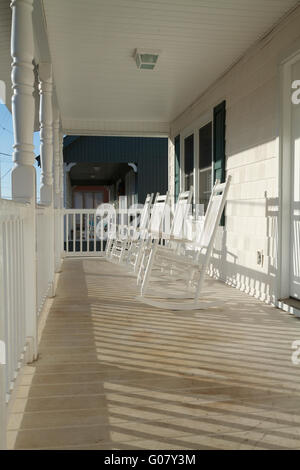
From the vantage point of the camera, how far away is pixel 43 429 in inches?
66.7

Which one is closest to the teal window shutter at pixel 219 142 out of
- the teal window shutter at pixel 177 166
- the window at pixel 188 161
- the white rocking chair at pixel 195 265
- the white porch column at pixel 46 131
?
the white rocking chair at pixel 195 265

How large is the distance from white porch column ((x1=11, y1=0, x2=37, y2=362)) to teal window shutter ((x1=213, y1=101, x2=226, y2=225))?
325cm

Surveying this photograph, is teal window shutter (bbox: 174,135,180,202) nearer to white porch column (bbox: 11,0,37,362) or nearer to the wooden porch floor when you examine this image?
the wooden porch floor

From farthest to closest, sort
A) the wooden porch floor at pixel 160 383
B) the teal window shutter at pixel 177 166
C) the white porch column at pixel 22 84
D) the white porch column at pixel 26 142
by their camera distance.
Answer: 1. the teal window shutter at pixel 177 166
2. the white porch column at pixel 22 84
3. the white porch column at pixel 26 142
4. the wooden porch floor at pixel 160 383

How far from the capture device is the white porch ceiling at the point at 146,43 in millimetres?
3650

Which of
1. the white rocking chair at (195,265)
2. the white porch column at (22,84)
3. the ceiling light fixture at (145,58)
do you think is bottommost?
the white rocking chair at (195,265)

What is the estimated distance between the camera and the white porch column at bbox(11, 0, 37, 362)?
249cm

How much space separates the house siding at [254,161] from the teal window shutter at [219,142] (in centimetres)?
13

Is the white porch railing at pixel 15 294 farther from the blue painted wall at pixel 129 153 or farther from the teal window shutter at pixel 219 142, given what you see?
the blue painted wall at pixel 129 153

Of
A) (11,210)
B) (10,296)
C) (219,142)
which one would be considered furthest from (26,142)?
(219,142)

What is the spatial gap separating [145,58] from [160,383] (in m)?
3.80

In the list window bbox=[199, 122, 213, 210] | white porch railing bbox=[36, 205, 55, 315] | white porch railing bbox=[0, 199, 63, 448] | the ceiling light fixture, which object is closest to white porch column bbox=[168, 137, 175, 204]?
window bbox=[199, 122, 213, 210]

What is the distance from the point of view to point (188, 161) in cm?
767
